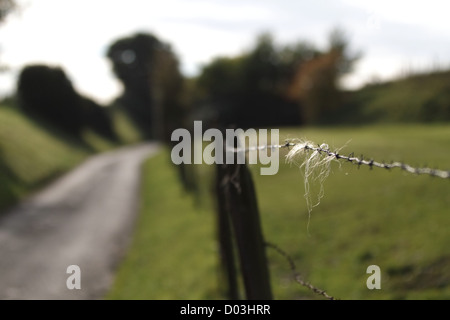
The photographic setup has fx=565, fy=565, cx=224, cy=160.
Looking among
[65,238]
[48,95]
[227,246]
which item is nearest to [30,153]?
[65,238]

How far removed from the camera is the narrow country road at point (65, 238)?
1014 cm

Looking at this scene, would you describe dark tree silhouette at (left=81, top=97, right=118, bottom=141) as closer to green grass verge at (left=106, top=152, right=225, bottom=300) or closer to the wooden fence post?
green grass verge at (left=106, top=152, right=225, bottom=300)

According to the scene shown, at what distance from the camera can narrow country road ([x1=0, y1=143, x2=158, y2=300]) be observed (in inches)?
399

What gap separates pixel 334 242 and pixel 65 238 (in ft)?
24.7

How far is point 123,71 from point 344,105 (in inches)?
1800

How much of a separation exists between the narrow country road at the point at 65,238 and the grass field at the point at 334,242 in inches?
22.9

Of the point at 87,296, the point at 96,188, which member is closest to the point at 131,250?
the point at 87,296

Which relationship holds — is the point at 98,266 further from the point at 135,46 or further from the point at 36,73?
the point at 135,46

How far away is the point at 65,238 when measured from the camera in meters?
14.5

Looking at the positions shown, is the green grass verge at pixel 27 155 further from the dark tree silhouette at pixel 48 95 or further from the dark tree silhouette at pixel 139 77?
the dark tree silhouette at pixel 139 77

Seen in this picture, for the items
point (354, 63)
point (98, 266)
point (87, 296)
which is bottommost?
point (87, 296)

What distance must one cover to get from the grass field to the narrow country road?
58cm

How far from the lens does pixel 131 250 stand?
43.1ft

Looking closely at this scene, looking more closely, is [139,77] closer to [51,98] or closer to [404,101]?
[51,98]
